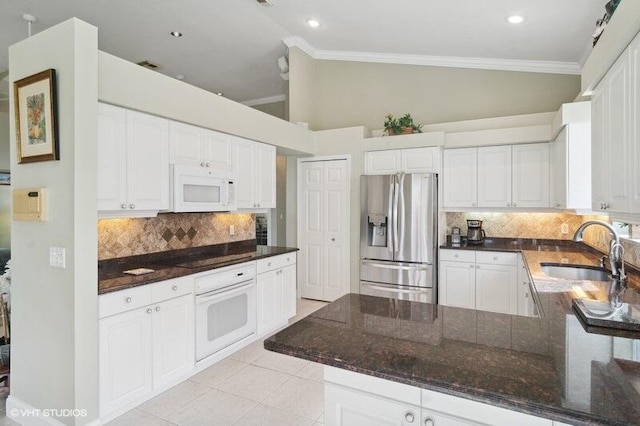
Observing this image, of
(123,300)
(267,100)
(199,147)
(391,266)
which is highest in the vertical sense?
(267,100)

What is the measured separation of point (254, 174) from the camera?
13.0 feet

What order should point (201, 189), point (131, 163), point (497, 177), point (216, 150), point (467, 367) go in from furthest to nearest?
point (497, 177) < point (216, 150) < point (201, 189) < point (131, 163) < point (467, 367)

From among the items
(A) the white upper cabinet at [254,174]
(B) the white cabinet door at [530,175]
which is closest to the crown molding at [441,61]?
(B) the white cabinet door at [530,175]

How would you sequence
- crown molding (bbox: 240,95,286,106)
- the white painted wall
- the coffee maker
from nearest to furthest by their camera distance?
1. the white painted wall
2. the coffee maker
3. crown molding (bbox: 240,95,286,106)

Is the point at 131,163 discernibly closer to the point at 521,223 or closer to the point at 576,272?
the point at 576,272

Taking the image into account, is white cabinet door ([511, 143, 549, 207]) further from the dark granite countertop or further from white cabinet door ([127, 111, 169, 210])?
white cabinet door ([127, 111, 169, 210])

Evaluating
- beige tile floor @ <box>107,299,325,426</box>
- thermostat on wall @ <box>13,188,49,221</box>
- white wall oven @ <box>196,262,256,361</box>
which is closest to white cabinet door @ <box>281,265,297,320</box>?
white wall oven @ <box>196,262,256,361</box>

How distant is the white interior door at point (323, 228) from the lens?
5000mm

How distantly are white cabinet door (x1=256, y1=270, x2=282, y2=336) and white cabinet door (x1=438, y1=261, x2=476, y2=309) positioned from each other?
2.00 meters

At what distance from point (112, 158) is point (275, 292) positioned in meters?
2.15

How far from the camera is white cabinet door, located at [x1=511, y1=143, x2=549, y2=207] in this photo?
13.7 feet

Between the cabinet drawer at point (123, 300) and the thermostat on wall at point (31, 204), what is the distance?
2.11ft

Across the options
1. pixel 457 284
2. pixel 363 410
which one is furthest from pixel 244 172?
pixel 363 410

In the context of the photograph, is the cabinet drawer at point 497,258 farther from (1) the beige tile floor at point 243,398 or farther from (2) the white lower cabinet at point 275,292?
(1) the beige tile floor at point 243,398
